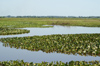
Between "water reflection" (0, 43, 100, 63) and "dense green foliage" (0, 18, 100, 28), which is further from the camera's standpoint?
"dense green foliage" (0, 18, 100, 28)

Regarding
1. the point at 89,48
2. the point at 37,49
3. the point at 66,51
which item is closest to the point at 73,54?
the point at 66,51

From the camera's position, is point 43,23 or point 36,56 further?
point 43,23

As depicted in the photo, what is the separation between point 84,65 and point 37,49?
7.60m

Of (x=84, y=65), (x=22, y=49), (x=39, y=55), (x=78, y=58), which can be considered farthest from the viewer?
(x=22, y=49)

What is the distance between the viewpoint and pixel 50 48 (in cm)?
1883

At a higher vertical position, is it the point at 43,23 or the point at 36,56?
the point at 36,56

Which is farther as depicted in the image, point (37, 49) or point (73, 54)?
point (37, 49)

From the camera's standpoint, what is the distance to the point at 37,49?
61.7 feet

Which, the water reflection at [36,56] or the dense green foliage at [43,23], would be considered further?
the dense green foliage at [43,23]

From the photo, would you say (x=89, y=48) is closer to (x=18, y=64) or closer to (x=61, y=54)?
(x=61, y=54)

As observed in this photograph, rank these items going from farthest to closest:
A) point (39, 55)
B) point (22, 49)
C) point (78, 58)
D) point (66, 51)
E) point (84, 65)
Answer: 1. point (22, 49)
2. point (66, 51)
3. point (39, 55)
4. point (78, 58)
5. point (84, 65)

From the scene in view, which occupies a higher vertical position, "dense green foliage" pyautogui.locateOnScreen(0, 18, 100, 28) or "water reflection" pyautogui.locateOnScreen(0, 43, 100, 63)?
"water reflection" pyautogui.locateOnScreen(0, 43, 100, 63)

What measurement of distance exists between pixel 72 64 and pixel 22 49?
318 inches

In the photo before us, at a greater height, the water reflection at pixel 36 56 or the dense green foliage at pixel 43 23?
the water reflection at pixel 36 56
